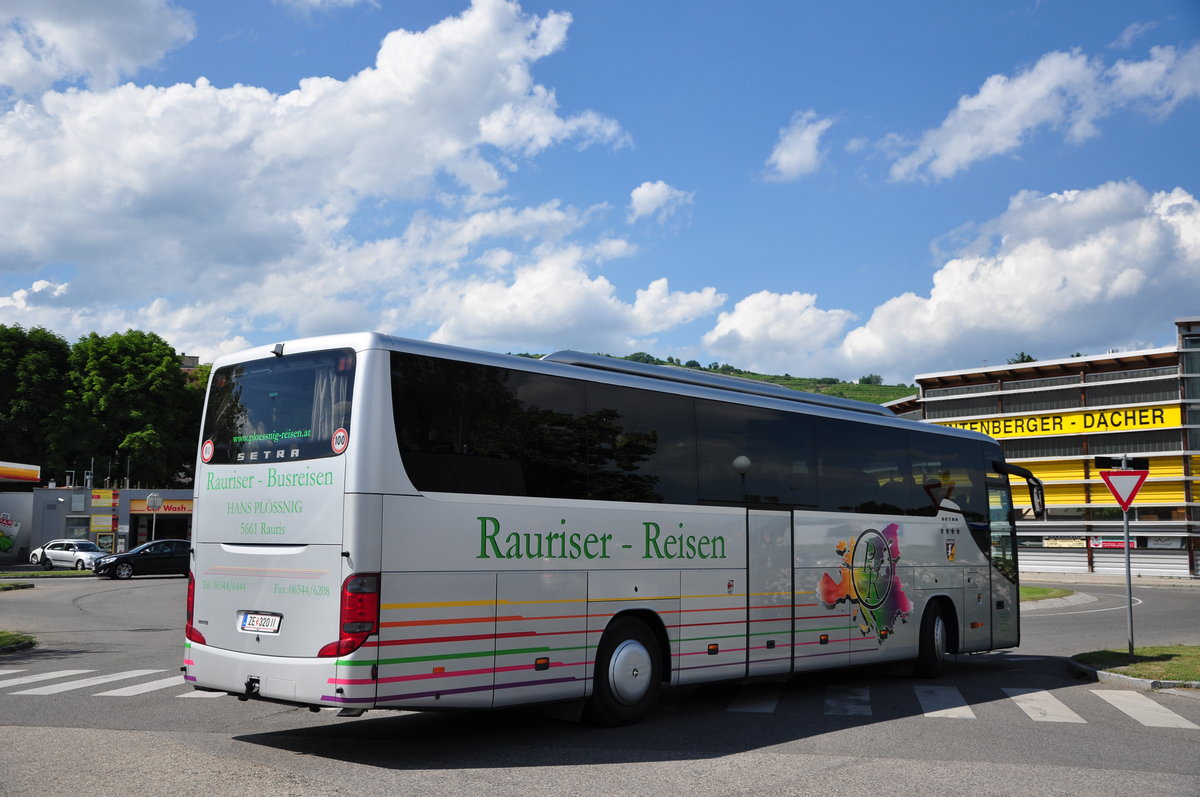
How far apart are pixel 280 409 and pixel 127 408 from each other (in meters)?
63.3

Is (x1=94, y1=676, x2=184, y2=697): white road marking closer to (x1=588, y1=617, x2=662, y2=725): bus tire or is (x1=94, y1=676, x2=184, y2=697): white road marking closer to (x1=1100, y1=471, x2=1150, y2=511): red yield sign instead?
(x1=588, y1=617, x2=662, y2=725): bus tire

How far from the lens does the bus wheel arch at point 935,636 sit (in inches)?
605

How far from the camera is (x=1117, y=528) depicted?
57.1m

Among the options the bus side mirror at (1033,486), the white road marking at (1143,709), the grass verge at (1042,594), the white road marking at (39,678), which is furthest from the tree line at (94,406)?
the white road marking at (1143,709)

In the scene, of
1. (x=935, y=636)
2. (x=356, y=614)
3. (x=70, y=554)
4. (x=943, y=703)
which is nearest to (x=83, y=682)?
(x=356, y=614)

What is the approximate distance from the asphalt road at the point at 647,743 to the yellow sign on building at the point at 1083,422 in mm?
43848

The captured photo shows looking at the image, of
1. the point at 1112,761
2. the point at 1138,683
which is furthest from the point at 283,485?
the point at 1138,683

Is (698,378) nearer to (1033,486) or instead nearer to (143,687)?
(143,687)

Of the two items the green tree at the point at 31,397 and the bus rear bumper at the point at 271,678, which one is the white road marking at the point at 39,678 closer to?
the bus rear bumper at the point at 271,678

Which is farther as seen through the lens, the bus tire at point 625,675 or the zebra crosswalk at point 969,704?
the zebra crosswalk at point 969,704

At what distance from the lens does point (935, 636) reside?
15.5 meters

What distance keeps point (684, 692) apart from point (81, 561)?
1771 inches

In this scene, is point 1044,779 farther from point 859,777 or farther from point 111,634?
point 111,634

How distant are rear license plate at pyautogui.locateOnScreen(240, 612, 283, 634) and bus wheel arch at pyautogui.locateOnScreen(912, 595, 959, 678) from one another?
31.9ft
